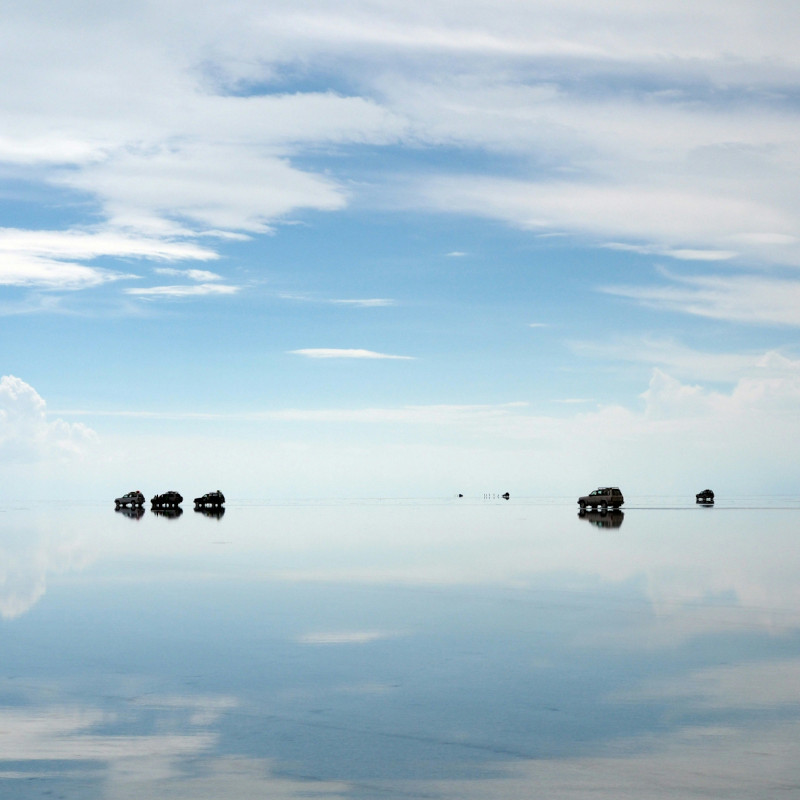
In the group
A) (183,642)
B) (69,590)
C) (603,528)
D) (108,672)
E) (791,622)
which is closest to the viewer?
(108,672)

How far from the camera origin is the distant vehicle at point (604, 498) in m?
99.8

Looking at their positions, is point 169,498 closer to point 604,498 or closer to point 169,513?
point 169,513

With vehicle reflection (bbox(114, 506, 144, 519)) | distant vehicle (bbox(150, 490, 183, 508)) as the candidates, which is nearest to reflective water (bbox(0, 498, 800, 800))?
vehicle reflection (bbox(114, 506, 144, 519))

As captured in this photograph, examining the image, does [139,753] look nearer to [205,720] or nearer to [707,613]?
[205,720]

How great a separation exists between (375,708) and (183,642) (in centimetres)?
742

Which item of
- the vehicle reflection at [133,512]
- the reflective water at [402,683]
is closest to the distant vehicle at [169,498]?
the vehicle reflection at [133,512]

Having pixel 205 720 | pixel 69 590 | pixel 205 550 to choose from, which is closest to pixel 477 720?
pixel 205 720

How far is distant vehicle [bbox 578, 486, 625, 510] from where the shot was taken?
99.8m

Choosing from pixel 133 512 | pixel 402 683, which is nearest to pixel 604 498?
pixel 133 512

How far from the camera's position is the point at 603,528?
6706 centimetres

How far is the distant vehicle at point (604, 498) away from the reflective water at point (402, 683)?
6504 cm

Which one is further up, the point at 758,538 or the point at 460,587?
the point at 758,538

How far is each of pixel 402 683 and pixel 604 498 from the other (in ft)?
286

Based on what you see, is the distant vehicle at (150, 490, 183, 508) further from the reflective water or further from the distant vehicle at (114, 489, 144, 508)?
the reflective water
